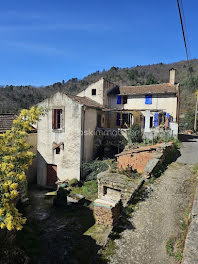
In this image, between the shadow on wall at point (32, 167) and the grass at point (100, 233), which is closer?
the grass at point (100, 233)

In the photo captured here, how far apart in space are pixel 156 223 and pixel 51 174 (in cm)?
1235

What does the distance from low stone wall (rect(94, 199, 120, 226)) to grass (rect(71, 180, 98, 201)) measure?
17.6 feet

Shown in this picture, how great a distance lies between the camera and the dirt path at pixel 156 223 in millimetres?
4953

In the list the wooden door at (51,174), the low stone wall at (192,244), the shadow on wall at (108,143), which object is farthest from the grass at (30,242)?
the shadow on wall at (108,143)

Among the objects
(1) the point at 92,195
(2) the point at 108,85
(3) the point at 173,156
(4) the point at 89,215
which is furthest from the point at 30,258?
(2) the point at 108,85

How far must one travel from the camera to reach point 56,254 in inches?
285

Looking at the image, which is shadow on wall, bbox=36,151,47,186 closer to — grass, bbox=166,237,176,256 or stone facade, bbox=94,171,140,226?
stone facade, bbox=94,171,140,226

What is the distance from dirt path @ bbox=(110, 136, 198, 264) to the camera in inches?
→ 195

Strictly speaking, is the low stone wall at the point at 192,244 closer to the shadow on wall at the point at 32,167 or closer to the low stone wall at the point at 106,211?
the low stone wall at the point at 106,211

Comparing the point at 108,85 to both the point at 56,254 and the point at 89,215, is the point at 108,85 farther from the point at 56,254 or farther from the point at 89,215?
the point at 56,254

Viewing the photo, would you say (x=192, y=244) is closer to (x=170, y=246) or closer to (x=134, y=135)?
(x=170, y=246)

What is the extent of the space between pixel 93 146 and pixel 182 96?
135 feet

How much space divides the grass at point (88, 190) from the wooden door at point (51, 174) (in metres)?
3.01

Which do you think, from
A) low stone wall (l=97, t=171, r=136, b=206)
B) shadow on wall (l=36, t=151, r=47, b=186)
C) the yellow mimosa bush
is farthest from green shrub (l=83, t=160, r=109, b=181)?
the yellow mimosa bush
